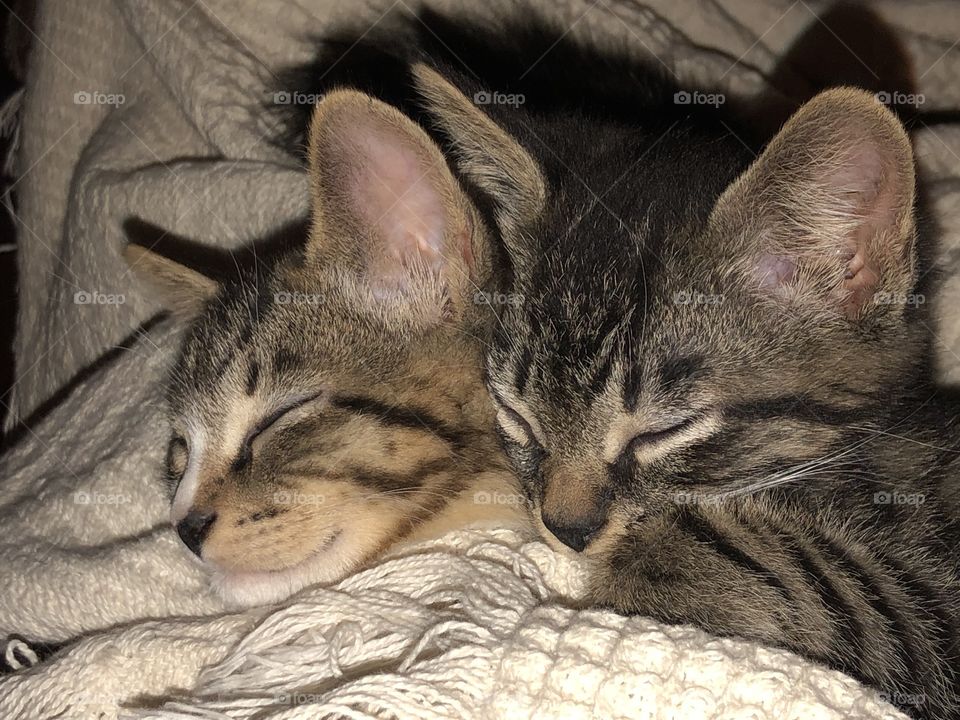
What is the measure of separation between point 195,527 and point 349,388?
29 cm

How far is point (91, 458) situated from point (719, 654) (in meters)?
1.23

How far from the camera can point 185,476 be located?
1.48 meters

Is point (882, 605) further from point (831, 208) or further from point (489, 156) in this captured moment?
point (489, 156)

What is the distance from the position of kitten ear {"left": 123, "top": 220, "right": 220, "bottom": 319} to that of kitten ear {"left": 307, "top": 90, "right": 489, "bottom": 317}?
27cm

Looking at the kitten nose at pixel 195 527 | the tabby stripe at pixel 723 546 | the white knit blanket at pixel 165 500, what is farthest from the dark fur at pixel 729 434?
the kitten nose at pixel 195 527

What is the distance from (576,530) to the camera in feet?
4.27

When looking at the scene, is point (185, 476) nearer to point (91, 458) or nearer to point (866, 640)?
point (91, 458)

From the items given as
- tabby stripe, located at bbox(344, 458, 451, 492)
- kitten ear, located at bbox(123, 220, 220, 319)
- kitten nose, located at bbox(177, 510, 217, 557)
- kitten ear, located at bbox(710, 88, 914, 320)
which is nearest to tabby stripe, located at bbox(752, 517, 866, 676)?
kitten ear, located at bbox(710, 88, 914, 320)

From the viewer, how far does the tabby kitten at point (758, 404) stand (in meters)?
1.20

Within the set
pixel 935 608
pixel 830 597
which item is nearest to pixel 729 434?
pixel 830 597

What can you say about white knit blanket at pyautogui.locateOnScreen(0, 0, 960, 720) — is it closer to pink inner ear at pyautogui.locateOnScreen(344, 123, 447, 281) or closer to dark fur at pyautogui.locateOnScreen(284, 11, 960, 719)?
dark fur at pyautogui.locateOnScreen(284, 11, 960, 719)

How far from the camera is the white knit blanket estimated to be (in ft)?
3.64

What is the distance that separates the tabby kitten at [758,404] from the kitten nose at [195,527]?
0.44m

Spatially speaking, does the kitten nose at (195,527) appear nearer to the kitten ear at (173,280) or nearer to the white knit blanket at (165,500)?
the white knit blanket at (165,500)
